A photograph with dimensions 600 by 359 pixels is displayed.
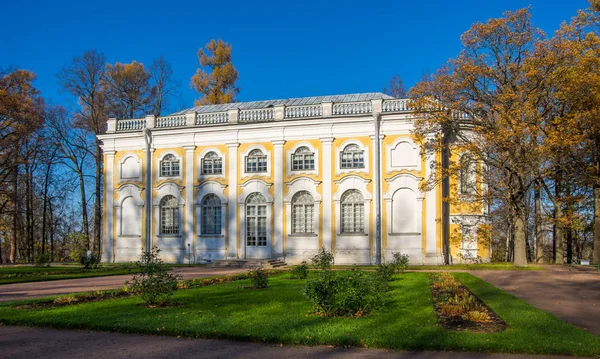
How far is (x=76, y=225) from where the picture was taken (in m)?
47.0

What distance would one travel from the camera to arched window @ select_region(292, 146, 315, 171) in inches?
1227

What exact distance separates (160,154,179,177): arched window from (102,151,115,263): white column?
341 centimetres

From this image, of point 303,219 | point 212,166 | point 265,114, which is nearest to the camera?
point 303,219

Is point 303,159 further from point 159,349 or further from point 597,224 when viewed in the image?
point 159,349

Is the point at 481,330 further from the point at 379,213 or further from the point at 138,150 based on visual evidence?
the point at 138,150

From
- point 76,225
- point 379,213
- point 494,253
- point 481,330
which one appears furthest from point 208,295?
point 76,225

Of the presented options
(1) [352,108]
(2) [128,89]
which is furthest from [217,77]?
(1) [352,108]

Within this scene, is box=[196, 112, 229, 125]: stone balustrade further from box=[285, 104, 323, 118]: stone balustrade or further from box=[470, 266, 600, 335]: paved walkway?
box=[470, 266, 600, 335]: paved walkway

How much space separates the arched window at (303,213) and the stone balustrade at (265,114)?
4449 millimetres

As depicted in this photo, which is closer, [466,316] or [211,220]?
[466,316]

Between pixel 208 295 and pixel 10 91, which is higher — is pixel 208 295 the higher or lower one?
the lower one

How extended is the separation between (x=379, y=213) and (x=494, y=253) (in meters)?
15.6

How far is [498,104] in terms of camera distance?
960 inches

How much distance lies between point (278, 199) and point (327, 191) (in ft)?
9.24
